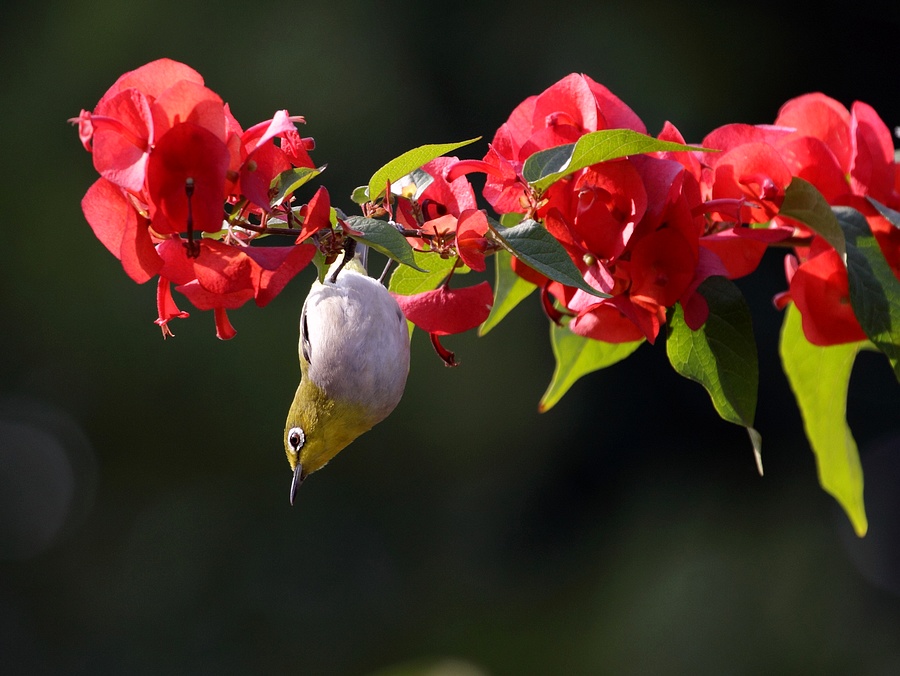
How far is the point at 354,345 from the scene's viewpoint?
0.45m

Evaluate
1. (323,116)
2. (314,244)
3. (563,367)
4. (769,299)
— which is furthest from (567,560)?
(314,244)

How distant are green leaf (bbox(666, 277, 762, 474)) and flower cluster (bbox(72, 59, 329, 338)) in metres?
0.18

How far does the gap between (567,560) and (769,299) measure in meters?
1.04

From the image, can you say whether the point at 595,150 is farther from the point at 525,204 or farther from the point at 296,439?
the point at 296,439

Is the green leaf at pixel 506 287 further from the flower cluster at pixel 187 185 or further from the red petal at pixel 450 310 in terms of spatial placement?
the flower cluster at pixel 187 185

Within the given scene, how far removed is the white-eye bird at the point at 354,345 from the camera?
45 cm

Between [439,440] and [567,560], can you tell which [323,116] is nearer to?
[439,440]

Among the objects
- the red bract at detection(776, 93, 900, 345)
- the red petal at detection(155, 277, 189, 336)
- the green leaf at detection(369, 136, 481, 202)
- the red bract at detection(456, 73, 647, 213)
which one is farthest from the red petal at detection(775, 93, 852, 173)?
the red petal at detection(155, 277, 189, 336)

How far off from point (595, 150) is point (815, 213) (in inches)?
4.3

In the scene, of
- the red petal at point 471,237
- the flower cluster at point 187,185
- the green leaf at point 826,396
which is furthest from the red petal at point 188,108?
the green leaf at point 826,396

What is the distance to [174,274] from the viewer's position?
1.34 feet

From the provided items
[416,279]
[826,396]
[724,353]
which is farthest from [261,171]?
[826,396]

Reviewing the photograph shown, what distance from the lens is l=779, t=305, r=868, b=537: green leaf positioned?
585 mm

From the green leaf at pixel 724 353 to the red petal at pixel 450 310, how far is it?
9cm
